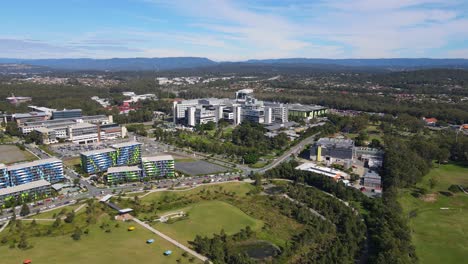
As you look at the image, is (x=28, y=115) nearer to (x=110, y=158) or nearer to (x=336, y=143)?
(x=110, y=158)

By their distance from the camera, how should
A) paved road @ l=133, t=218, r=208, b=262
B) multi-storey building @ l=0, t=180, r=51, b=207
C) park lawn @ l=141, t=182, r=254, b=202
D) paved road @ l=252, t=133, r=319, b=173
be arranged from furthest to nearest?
paved road @ l=252, t=133, r=319, b=173, park lawn @ l=141, t=182, r=254, b=202, multi-storey building @ l=0, t=180, r=51, b=207, paved road @ l=133, t=218, r=208, b=262

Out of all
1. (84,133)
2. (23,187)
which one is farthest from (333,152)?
(84,133)

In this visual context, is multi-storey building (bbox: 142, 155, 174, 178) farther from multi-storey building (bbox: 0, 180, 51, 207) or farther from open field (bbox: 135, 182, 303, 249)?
multi-storey building (bbox: 0, 180, 51, 207)

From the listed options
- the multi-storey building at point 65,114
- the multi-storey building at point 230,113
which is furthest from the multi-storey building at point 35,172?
the multi-storey building at point 65,114

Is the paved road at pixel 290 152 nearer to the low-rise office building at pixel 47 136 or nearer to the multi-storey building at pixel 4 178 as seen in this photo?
the multi-storey building at pixel 4 178

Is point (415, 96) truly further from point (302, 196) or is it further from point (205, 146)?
point (302, 196)

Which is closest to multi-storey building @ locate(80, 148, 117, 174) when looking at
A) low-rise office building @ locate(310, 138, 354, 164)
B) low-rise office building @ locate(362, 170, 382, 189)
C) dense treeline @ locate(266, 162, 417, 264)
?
dense treeline @ locate(266, 162, 417, 264)
